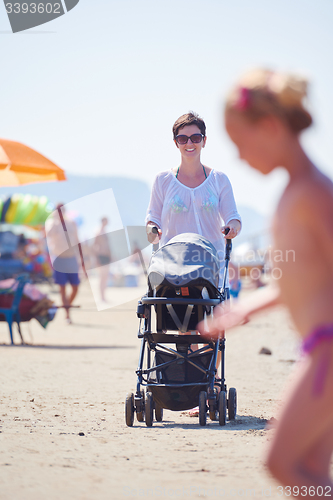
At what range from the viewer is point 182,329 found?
A: 406 centimetres

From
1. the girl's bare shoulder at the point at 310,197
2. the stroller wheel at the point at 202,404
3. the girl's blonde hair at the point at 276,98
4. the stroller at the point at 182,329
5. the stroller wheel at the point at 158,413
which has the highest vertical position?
the girl's blonde hair at the point at 276,98

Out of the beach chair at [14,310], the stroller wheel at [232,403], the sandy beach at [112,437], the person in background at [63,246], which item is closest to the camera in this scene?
the sandy beach at [112,437]

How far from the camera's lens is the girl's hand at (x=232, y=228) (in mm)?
4355

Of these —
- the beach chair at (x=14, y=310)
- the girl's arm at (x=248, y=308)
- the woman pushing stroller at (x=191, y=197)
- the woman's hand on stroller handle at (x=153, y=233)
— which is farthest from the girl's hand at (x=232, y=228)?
the beach chair at (x=14, y=310)

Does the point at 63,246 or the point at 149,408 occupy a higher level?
the point at 149,408

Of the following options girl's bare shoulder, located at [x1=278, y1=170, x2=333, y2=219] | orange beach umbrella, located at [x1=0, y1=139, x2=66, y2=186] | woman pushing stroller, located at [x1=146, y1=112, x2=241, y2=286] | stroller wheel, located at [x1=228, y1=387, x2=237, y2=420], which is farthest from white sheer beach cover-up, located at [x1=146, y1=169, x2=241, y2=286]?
orange beach umbrella, located at [x1=0, y1=139, x2=66, y2=186]

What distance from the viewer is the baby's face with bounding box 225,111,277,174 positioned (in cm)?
190

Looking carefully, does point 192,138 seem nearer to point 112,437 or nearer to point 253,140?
point 112,437

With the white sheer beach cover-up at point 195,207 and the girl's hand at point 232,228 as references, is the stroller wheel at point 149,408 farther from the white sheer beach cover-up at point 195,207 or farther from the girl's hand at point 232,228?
the girl's hand at point 232,228

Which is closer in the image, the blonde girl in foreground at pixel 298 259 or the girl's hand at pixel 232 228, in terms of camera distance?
the blonde girl in foreground at pixel 298 259

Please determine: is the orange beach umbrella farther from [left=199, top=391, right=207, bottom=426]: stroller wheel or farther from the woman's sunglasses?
[left=199, top=391, right=207, bottom=426]: stroller wheel

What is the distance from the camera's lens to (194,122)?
4.55 metres

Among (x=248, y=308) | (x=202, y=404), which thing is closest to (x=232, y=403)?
(x=202, y=404)

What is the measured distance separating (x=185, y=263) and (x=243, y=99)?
84.6 inches
